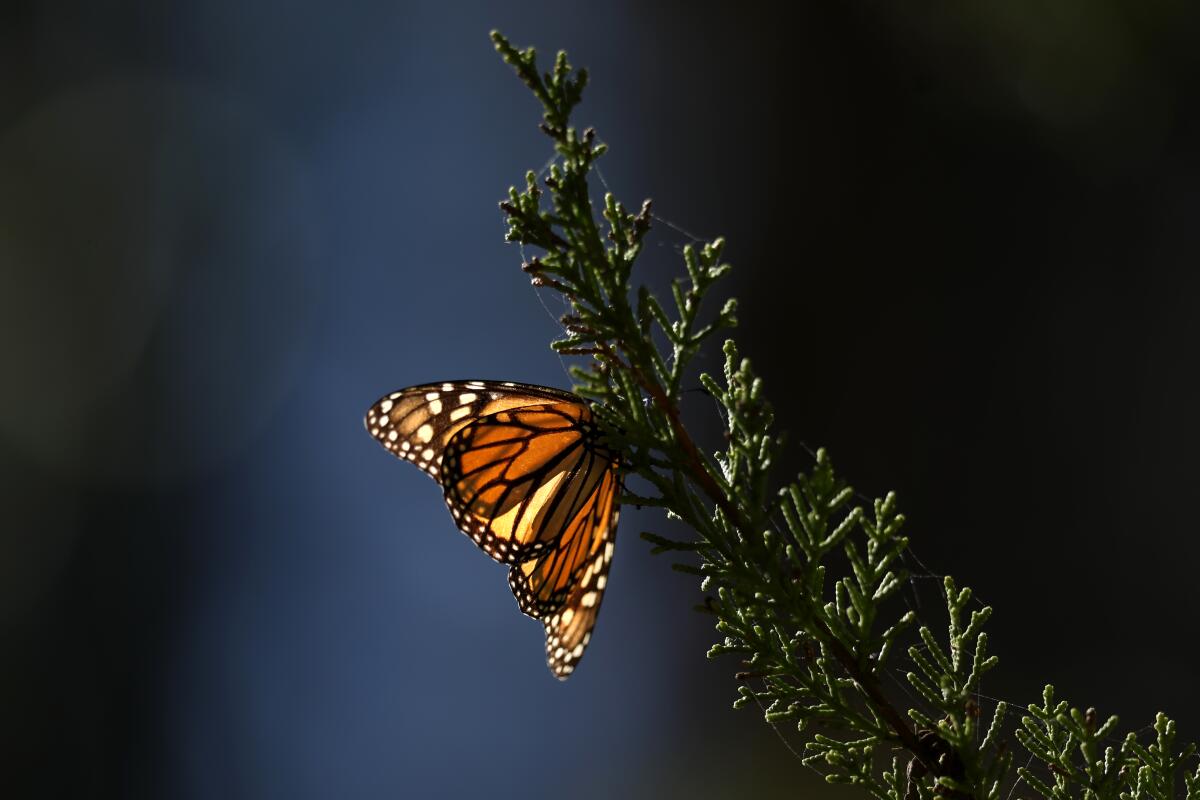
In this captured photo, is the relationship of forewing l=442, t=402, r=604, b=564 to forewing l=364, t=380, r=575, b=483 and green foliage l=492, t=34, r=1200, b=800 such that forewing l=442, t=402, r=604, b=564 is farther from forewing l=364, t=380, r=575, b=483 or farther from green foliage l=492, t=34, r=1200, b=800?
green foliage l=492, t=34, r=1200, b=800

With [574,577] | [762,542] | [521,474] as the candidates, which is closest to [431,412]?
[521,474]

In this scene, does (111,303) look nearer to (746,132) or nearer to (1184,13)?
(746,132)

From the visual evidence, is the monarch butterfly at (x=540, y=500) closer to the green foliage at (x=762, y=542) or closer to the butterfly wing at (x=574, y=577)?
the butterfly wing at (x=574, y=577)

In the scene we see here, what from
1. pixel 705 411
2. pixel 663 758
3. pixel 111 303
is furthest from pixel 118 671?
pixel 705 411

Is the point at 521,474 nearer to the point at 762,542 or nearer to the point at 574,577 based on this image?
the point at 574,577

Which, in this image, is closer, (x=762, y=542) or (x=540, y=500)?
(x=762, y=542)

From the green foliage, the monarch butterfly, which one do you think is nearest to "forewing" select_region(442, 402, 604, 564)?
the monarch butterfly

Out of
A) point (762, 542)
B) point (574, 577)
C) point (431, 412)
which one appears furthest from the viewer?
point (431, 412)
